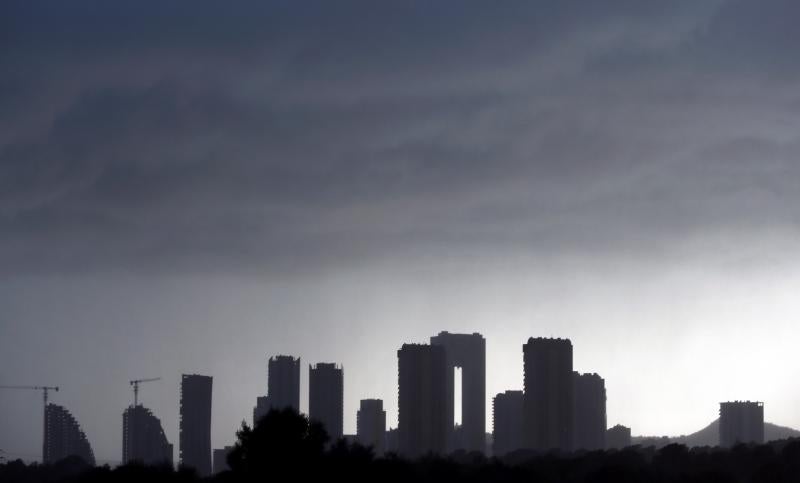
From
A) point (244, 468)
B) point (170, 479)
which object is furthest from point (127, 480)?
point (244, 468)

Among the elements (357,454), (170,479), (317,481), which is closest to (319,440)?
(317,481)

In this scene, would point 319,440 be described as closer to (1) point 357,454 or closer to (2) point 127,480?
(1) point 357,454

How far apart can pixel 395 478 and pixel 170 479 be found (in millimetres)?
30923

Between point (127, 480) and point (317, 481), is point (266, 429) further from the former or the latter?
point (127, 480)

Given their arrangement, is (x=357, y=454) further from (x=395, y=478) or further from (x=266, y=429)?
(x=266, y=429)

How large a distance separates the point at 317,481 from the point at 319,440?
19.6 feet

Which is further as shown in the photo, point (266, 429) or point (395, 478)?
point (395, 478)

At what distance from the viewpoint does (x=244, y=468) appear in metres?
177

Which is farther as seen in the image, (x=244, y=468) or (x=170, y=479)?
(x=170, y=479)

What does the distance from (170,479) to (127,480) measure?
19.1 ft

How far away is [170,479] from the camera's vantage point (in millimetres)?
198750

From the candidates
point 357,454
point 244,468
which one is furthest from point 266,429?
point 357,454

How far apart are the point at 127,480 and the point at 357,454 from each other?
105ft

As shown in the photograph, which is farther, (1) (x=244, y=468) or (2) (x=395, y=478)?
(2) (x=395, y=478)
